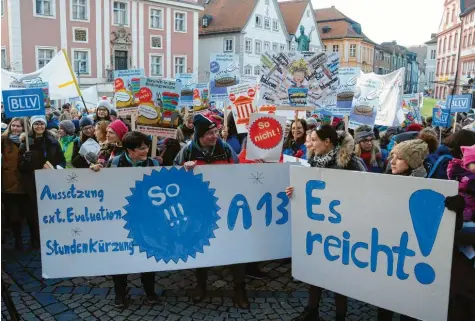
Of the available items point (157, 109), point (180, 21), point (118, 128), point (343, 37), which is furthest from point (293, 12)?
point (118, 128)

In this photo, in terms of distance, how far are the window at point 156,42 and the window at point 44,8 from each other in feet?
26.5

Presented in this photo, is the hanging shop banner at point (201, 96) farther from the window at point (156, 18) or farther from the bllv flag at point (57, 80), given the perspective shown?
the window at point (156, 18)

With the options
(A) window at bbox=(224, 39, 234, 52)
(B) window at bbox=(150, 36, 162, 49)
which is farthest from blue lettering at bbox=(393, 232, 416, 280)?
(A) window at bbox=(224, 39, 234, 52)

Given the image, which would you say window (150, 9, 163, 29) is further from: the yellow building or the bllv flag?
the yellow building

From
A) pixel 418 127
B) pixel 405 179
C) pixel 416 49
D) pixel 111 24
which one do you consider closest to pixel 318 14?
pixel 111 24

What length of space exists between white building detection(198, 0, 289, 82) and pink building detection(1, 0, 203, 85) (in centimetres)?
617

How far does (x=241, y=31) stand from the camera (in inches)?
1759

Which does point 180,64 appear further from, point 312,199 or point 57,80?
point 312,199

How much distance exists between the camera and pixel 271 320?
3934mm

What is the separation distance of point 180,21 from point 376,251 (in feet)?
126

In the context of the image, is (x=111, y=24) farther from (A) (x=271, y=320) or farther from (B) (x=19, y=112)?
(A) (x=271, y=320)

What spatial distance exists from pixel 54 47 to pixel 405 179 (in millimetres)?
32506

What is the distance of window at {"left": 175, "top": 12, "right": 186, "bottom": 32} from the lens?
38.6 meters

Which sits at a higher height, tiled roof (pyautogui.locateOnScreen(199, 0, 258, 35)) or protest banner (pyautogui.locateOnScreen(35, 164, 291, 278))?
tiled roof (pyautogui.locateOnScreen(199, 0, 258, 35))
